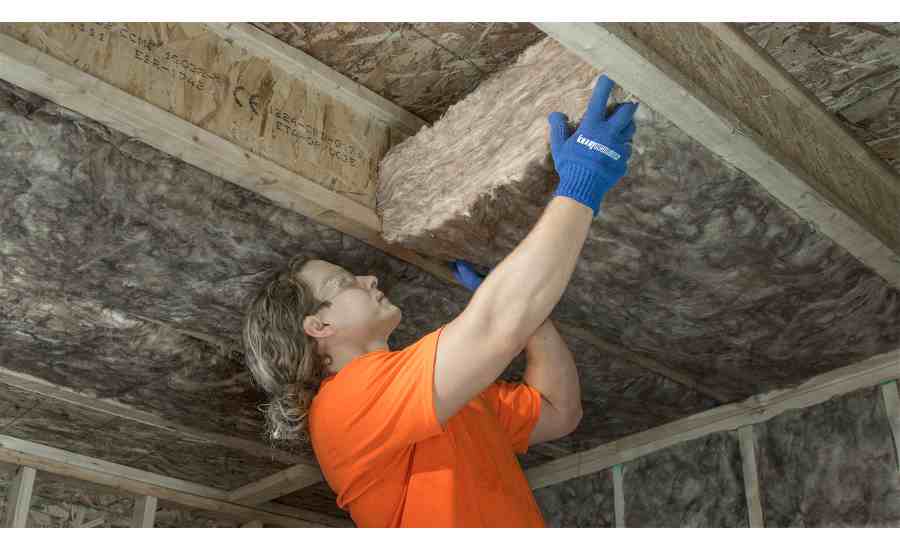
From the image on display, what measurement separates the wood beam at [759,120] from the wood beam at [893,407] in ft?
1.72

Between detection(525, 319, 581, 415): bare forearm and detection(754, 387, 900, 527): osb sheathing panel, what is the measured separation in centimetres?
95

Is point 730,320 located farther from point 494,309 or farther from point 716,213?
→ point 494,309

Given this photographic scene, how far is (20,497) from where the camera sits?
3.92 metres

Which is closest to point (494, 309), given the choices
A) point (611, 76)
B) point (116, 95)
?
point (611, 76)

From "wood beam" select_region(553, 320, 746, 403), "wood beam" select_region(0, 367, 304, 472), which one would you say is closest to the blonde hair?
"wood beam" select_region(553, 320, 746, 403)

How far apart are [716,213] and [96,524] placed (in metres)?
2.97

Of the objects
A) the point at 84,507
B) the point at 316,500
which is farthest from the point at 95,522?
the point at 316,500

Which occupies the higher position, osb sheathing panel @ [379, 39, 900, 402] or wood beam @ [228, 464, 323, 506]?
osb sheathing panel @ [379, 39, 900, 402]

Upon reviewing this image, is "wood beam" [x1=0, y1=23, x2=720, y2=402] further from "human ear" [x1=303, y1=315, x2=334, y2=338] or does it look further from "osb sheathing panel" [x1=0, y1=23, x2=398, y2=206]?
"human ear" [x1=303, y1=315, x2=334, y2=338]

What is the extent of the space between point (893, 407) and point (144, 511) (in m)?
2.84

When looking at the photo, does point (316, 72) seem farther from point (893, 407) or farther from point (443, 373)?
point (893, 407)

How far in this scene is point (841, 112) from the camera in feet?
9.12

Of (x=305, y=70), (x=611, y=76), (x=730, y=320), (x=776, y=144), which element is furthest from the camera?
(x=730, y=320)

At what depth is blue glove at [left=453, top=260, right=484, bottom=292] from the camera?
2.98 metres
